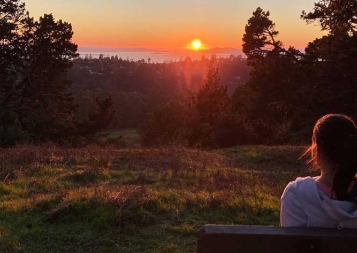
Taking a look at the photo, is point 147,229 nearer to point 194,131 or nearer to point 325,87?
point 325,87

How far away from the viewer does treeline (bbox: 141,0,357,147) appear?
16172 mm

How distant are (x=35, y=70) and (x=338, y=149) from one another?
29273 mm

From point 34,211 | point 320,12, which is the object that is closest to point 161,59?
point 320,12

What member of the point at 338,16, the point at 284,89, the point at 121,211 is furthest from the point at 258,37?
the point at 121,211

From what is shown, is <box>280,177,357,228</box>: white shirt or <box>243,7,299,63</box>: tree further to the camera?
<box>243,7,299,63</box>: tree

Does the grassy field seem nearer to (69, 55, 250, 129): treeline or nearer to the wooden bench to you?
the wooden bench

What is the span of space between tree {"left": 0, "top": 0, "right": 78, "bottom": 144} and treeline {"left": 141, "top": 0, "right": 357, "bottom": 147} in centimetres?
849

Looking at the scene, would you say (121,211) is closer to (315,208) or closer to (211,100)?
(315,208)

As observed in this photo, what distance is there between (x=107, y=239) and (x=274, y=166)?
1043cm

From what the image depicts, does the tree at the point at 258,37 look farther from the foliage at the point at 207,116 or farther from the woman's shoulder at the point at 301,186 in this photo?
the woman's shoulder at the point at 301,186

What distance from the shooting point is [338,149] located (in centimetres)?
192

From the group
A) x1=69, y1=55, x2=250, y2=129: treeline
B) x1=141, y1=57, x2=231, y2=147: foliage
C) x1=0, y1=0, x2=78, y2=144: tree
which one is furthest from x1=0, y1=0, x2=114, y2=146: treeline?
x1=69, y1=55, x2=250, y2=129: treeline

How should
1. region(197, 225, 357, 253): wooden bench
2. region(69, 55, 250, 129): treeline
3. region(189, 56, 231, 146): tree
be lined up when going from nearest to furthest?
region(197, 225, 357, 253): wooden bench, region(189, 56, 231, 146): tree, region(69, 55, 250, 129): treeline

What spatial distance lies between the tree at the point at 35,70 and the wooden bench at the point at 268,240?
85.6 ft
